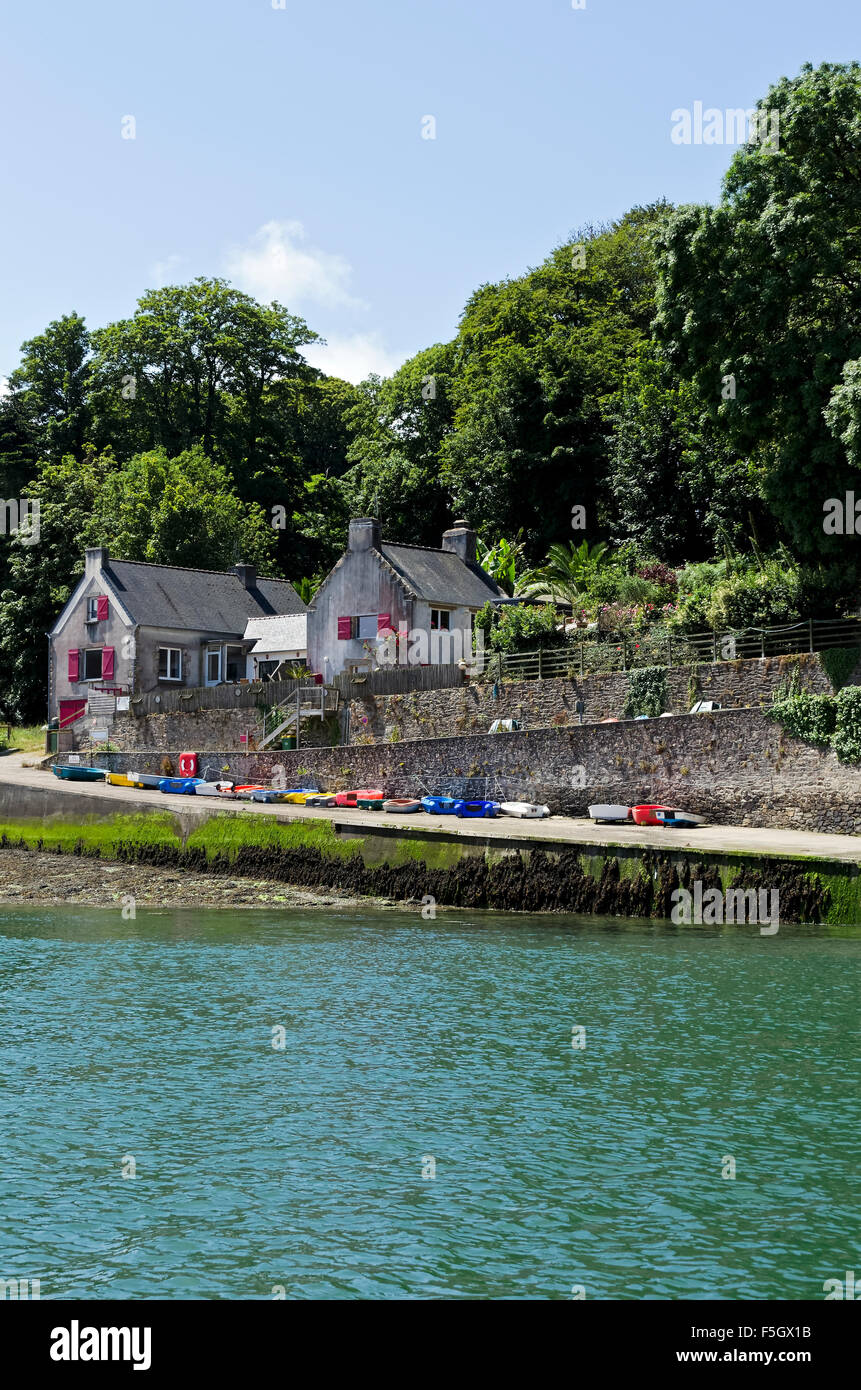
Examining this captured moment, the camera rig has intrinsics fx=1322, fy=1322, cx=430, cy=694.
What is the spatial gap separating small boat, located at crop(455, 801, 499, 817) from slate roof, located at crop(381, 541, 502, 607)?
1529 cm

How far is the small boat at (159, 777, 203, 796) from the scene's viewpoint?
44.5 meters

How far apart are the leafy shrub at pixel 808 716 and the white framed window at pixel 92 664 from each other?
34.2 m

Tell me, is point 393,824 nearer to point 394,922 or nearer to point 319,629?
point 394,922

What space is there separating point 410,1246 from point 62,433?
77906 millimetres

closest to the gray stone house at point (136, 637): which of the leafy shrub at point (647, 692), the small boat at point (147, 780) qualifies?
the small boat at point (147, 780)

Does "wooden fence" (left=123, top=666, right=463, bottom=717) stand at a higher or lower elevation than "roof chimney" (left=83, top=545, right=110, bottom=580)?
lower

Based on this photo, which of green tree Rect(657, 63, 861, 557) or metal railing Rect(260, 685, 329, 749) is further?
metal railing Rect(260, 685, 329, 749)

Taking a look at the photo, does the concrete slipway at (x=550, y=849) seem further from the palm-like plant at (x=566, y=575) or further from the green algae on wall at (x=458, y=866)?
the palm-like plant at (x=566, y=575)

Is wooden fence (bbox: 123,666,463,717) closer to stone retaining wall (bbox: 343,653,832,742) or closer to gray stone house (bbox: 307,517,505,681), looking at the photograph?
stone retaining wall (bbox: 343,653,832,742)

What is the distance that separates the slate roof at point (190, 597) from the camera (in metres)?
58.7

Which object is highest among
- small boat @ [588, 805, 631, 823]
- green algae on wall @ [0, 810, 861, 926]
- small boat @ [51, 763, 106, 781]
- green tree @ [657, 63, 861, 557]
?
green tree @ [657, 63, 861, 557]

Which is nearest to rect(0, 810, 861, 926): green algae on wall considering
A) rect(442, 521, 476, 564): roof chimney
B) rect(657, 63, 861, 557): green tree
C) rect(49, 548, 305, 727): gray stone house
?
rect(657, 63, 861, 557): green tree

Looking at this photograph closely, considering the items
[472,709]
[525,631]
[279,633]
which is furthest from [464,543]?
[472,709]
